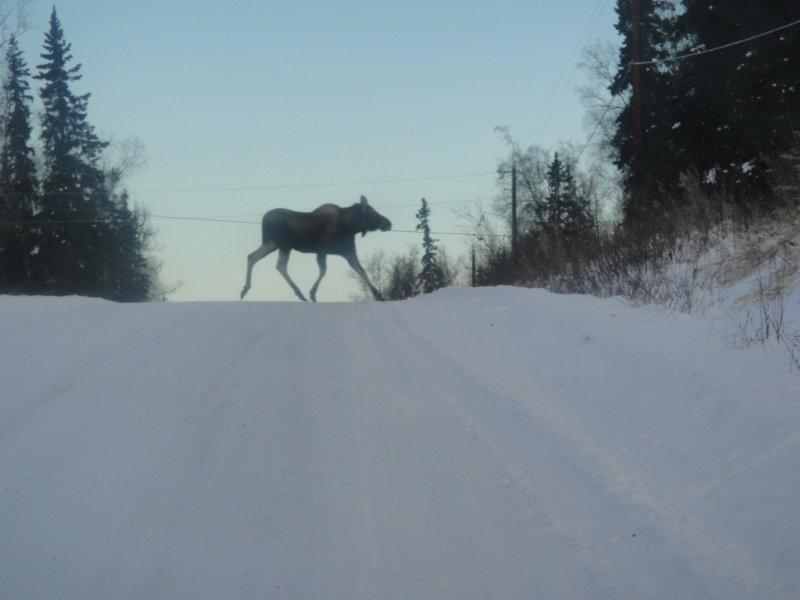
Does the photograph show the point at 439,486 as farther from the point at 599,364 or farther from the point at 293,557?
the point at 599,364

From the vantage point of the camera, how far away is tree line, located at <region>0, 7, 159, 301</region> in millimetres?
38750

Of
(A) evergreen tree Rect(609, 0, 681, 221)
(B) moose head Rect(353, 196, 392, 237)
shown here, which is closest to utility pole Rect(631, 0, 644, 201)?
(A) evergreen tree Rect(609, 0, 681, 221)

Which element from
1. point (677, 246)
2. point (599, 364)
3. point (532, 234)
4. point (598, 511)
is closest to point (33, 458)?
point (598, 511)

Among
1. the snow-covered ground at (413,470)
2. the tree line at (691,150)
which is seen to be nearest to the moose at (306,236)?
the tree line at (691,150)

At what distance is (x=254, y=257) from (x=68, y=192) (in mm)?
24152

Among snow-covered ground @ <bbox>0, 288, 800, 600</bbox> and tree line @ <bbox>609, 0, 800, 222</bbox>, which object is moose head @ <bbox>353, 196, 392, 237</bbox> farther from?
snow-covered ground @ <bbox>0, 288, 800, 600</bbox>

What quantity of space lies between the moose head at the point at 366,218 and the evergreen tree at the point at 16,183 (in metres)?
23.0

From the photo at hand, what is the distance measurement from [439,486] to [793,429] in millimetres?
2132

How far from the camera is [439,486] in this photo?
5.25 m

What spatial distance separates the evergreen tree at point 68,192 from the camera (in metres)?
40.7

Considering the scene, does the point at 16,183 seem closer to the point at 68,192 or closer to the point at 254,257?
the point at 68,192

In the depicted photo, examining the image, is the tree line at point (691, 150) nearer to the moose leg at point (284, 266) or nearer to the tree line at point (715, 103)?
the tree line at point (715, 103)

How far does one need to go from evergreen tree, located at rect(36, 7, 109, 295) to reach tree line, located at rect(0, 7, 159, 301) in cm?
5

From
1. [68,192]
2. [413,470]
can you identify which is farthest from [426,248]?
[413,470]
